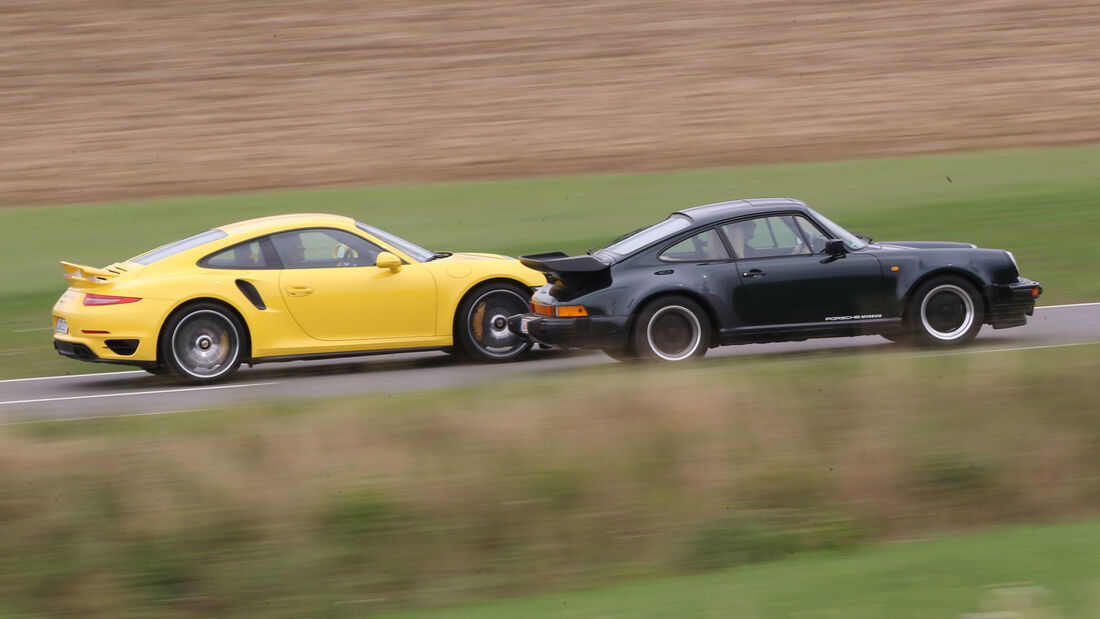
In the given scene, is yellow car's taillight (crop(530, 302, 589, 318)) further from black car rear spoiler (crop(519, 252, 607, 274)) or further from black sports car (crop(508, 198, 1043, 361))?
black car rear spoiler (crop(519, 252, 607, 274))

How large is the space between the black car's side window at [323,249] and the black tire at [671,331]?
103 inches

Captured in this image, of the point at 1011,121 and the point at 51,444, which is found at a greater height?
the point at 1011,121

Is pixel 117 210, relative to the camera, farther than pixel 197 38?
No

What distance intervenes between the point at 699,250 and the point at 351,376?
3.26 meters

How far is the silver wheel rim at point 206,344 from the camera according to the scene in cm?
1159

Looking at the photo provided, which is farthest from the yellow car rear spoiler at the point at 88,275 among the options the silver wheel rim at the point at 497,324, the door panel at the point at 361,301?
the silver wheel rim at the point at 497,324

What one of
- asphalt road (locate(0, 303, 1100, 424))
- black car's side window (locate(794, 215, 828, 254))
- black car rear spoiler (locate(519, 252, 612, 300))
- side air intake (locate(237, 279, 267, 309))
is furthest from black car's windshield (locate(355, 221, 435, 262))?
black car's side window (locate(794, 215, 828, 254))

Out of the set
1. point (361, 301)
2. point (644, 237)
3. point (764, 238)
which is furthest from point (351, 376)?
point (764, 238)

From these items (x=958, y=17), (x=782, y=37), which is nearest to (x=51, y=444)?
(x=782, y=37)

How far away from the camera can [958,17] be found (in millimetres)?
28000

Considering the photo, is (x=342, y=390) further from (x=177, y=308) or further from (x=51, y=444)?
(x=51, y=444)

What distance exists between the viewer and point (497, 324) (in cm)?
1209

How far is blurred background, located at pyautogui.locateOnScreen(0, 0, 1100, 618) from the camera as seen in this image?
257 inches

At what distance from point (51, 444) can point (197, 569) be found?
4.68ft
